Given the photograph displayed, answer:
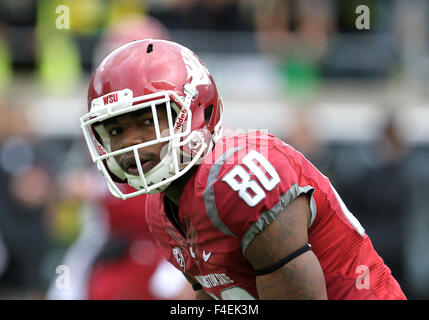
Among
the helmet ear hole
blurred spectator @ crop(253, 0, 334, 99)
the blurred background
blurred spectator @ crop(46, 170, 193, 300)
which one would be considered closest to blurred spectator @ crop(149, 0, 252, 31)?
the blurred background

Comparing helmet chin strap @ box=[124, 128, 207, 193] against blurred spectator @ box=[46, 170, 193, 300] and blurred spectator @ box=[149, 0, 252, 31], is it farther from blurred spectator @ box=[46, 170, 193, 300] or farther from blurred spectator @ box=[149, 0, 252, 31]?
blurred spectator @ box=[149, 0, 252, 31]

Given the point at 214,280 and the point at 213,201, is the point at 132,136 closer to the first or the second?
the point at 213,201

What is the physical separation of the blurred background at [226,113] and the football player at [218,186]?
227cm

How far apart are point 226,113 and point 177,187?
230 inches

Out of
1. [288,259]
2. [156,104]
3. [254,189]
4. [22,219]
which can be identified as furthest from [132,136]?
[22,219]

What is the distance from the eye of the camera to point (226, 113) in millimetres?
8734

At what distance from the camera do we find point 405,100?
30.5ft

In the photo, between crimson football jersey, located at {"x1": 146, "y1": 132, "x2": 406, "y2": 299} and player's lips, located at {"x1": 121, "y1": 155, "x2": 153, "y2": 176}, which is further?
player's lips, located at {"x1": 121, "y1": 155, "x2": 153, "y2": 176}

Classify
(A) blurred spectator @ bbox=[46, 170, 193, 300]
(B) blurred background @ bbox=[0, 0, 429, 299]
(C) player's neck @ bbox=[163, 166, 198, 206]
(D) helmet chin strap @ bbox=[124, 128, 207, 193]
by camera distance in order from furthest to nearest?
(B) blurred background @ bbox=[0, 0, 429, 299], (A) blurred spectator @ bbox=[46, 170, 193, 300], (C) player's neck @ bbox=[163, 166, 198, 206], (D) helmet chin strap @ bbox=[124, 128, 207, 193]

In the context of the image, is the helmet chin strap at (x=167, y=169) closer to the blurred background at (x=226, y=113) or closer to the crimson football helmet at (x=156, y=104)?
the crimson football helmet at (x=156, y=104)

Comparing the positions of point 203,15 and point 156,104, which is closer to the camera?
point 156,104

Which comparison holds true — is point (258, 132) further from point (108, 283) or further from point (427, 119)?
point (427, 119)

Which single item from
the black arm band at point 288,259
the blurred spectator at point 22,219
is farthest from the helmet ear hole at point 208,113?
the blurred spectator at point 22,219

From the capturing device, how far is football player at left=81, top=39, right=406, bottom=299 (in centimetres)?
260
